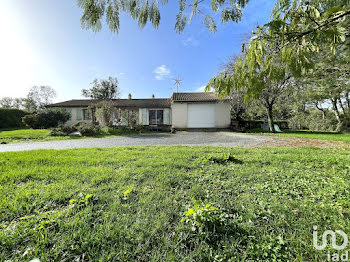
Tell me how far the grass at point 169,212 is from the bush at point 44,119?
13.3 m

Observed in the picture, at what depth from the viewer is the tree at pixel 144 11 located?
200 cm

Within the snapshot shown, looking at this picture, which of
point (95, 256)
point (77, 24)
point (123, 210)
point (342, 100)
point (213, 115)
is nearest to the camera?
point (95, 256)

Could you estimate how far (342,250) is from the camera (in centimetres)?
124

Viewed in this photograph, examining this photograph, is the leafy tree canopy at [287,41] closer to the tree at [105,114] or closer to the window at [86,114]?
the tree at [105,114]

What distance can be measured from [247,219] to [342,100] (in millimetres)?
26391

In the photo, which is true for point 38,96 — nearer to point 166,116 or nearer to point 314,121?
point 166,116

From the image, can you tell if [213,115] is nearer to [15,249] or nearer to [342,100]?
[15,249]

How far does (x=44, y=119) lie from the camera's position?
43.2 feet

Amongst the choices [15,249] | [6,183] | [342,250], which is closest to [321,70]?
[342,250]

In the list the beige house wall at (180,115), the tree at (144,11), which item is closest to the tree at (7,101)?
the beige house wall at (180,115)

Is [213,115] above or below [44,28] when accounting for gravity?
below

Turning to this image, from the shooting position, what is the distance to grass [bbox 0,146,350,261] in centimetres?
125

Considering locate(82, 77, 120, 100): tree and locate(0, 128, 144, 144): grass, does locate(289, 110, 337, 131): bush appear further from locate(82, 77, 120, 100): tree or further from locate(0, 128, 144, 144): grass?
locate(82, 77, 120, 100): tree

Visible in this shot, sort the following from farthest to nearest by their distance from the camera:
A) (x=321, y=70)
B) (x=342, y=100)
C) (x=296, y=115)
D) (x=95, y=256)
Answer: (x=296, y=115)
(x=342, y=100)
(x=321, y=70)
(x=95, y=256)
